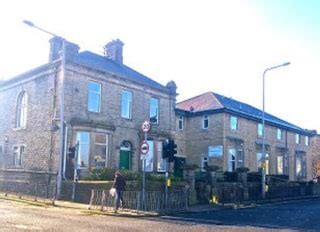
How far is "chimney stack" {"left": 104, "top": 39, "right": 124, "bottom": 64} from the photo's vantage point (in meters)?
33.7

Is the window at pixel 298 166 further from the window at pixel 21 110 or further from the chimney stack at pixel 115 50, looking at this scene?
the window at pixel 21 110

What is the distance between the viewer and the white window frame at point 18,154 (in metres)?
29.1

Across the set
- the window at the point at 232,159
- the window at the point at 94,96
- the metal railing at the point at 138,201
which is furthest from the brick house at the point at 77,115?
the window at the point at 232,159

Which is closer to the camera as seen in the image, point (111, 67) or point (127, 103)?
point (127, 103)

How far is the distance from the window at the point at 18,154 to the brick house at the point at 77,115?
0.24ft

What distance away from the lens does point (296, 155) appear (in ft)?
165

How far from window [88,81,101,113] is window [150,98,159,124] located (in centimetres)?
556

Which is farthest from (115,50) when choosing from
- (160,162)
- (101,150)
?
(101,150)

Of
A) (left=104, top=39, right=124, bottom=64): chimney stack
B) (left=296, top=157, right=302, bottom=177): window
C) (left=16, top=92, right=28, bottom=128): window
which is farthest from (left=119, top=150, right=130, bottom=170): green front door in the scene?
(left=296, top=157, right=302, bottom=177): window

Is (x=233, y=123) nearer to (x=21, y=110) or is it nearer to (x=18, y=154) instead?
(x=21, y=110)

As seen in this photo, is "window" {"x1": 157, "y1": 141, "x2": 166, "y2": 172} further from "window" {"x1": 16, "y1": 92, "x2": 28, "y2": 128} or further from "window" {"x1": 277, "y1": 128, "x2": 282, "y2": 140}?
"window" {"x1": 277, "y1": 128, "x2": 282, "y2": 140}

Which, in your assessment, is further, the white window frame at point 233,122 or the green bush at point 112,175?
the white window frame at point 233,122

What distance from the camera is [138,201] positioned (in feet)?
60.1

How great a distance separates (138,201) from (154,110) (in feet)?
48.7
